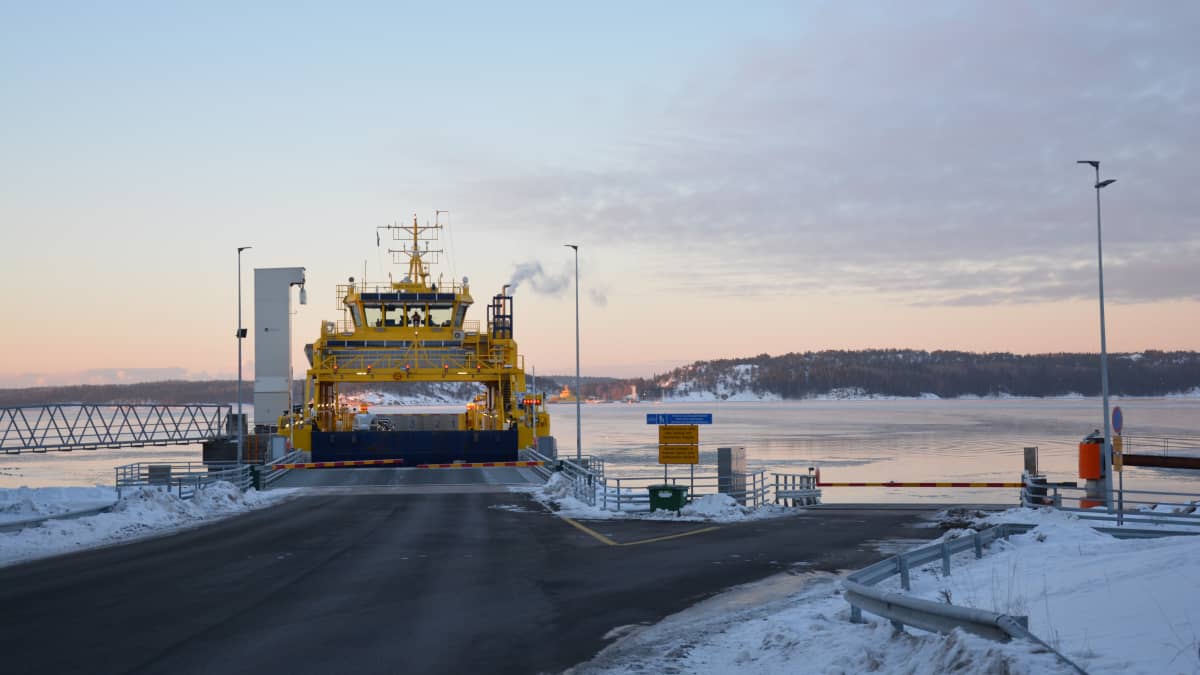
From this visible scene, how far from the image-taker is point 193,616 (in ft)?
38.7

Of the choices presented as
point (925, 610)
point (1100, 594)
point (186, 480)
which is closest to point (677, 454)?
point (186, 480)

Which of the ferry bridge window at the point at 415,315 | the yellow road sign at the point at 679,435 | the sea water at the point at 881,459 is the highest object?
the ferry bridge window at the point at 415,315

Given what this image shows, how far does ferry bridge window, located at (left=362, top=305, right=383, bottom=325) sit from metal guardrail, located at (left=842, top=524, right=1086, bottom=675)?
4158 cm

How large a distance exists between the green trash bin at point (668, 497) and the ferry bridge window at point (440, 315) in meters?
28.4

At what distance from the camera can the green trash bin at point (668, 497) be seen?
83.7ft

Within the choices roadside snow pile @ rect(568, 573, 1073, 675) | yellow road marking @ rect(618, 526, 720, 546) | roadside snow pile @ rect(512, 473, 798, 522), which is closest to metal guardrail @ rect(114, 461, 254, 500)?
roadside snow pile @ rect(512, 473, 798, 522)

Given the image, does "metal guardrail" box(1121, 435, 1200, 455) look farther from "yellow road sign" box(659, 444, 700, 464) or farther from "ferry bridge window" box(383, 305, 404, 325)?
"yellow road sign" box(659, 444, 700, 464)

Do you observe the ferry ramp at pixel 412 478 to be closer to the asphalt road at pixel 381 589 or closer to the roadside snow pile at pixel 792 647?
the asphalt road at pixel 381 589

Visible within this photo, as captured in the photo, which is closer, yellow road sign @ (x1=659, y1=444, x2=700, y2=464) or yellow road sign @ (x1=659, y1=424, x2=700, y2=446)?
yellow road sign @ (x1=659, y1=444, x2=700, y2=464)

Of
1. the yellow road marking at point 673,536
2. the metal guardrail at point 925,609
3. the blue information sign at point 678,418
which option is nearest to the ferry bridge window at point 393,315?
the blue information sign at point 678,418

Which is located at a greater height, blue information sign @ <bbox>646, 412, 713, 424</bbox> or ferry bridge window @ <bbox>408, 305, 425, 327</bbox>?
ferry bridge window @ <bbox>408, 305, 425, 327</bbox>

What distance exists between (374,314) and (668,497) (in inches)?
1184

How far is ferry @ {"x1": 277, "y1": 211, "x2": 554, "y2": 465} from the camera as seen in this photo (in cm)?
4491

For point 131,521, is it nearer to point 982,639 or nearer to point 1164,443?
point 982,639
